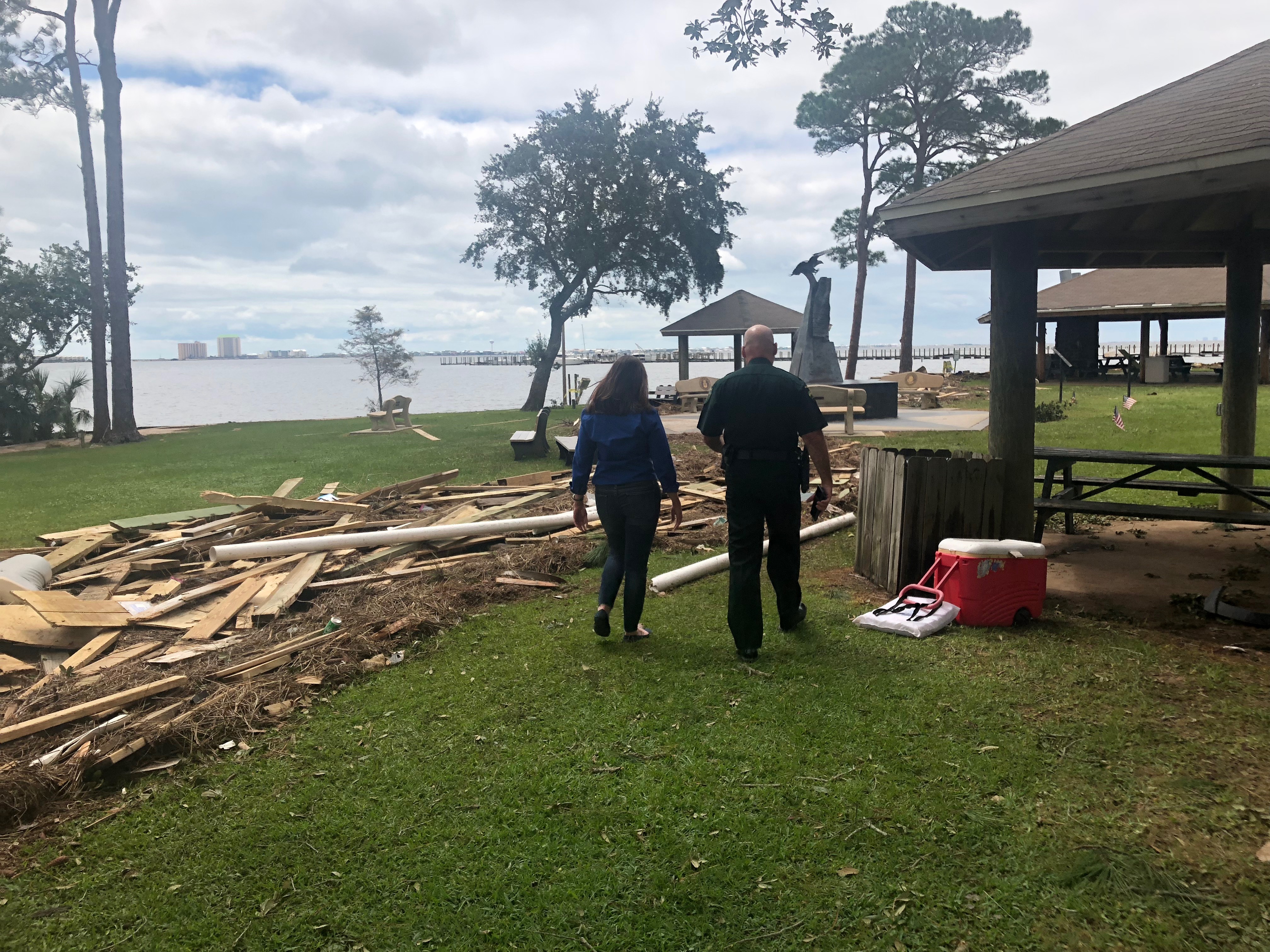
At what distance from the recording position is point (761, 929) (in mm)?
2674

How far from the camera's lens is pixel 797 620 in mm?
5527

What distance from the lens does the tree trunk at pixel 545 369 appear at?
33469 mm

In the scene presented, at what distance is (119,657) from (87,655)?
0.71ft

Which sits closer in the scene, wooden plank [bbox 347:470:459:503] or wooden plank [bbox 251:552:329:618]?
wooden plank [bbox 251:552:329:618]

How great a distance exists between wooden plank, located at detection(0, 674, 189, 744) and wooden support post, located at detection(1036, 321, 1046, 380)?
33.7m

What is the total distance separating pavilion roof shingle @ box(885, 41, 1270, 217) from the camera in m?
5.07

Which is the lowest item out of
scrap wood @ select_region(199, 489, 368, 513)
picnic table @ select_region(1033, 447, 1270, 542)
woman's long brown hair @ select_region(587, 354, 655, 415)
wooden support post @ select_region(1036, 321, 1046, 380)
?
scrap wood @ select_region(199, 489, 368, 513)

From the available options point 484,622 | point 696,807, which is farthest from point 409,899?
point 484,622

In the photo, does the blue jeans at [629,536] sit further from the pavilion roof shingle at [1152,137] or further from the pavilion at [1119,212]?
the pavilion roof shingle at [1152,137]

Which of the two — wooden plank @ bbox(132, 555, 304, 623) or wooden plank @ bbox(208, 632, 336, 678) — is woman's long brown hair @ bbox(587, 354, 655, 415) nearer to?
wooden plank @ bbox(208, 632, 336, 678)

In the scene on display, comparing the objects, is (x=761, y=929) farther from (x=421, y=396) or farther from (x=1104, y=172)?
(x=421, y=396)

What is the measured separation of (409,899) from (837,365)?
20039mm

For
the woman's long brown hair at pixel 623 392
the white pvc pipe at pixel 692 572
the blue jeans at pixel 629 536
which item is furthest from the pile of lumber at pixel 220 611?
the woman's long brown hair at pixel 623 392

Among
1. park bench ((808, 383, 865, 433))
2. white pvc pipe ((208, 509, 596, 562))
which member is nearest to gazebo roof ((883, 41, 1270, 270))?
white pvc pipe ((208, 509, 596, 562))
